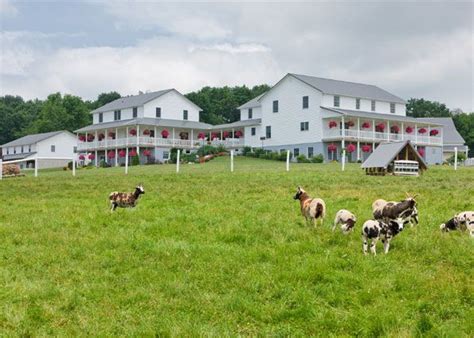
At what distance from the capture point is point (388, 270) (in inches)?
327

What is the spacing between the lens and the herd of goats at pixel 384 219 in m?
9.16

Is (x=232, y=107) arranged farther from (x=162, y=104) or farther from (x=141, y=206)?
(x=141, y=206)

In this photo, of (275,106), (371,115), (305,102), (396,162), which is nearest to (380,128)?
(371,115)

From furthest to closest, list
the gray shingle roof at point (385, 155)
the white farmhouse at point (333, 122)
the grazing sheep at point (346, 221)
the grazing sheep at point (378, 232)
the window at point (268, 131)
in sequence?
the window at point (268, 131)
the white farmhouse at point (333, 122)
the gray shingle roof at point (385, 155)
the grazing sheep at point (346, 221)
the grazing sheep at point (378, 232)

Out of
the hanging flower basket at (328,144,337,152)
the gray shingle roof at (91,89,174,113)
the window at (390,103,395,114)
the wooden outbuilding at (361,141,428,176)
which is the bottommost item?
the wooden outbuilding at (361,141,428,176)

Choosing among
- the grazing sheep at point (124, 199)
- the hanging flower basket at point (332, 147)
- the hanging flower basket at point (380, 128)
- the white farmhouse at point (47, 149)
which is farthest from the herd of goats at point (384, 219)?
the white farmhouse at point (47, 149)

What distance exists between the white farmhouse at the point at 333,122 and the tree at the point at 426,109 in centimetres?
4441

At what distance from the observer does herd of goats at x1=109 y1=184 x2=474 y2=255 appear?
9156 millimetres

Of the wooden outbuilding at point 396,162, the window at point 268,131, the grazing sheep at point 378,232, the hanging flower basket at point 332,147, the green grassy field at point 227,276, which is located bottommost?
the green grassy field at point 227,276

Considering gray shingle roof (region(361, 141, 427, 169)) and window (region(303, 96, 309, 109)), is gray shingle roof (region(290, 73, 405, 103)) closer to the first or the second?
window (region(303, 96, 309, 109))

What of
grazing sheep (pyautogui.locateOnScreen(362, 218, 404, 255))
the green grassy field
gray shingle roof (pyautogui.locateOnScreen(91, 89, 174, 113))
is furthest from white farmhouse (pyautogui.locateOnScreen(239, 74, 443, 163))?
grazing sheep (pyautogui.locateOnScreen(362, 218, 404, 255))

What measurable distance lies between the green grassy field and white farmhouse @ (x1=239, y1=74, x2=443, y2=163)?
138 ft

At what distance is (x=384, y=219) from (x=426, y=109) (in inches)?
4154

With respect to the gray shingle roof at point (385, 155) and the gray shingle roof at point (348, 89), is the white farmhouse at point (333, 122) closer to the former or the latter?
the gray shingle roof at point (348, 89)
